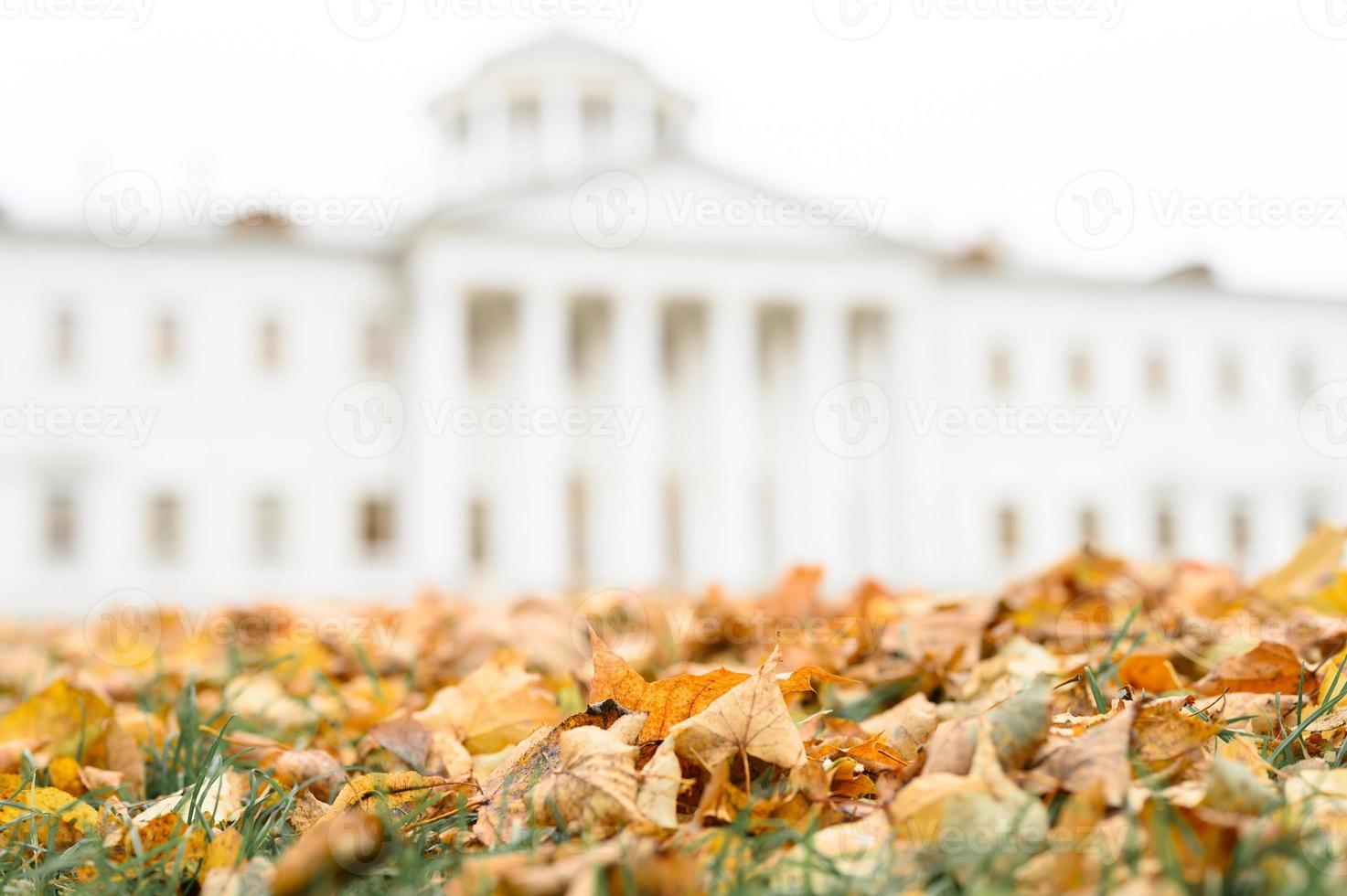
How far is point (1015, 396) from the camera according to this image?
39781mm

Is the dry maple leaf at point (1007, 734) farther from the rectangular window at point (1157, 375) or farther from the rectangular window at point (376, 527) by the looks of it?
the rectangular window at point (1157, 375)

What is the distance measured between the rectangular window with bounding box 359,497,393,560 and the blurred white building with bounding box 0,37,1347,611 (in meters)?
0.06

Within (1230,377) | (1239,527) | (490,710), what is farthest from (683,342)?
(490,710)

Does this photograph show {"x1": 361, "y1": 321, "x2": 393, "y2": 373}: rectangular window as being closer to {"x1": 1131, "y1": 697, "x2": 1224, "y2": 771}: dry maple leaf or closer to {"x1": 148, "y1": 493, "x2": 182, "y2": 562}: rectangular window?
{"x1": 148, "y1": 493, "x2": 182, "y2": 562}: rectangular window

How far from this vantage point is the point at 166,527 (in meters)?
33.9

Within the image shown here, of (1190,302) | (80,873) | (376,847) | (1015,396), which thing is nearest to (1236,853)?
(376,847)

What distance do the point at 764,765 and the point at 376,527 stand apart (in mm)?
34487

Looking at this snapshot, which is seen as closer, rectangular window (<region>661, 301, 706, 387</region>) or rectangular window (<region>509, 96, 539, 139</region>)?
rectangular window (<region>661, 301, 706, 387</region>)

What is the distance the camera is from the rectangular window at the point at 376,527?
113ft

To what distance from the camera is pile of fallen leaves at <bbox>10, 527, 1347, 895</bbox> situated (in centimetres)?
97

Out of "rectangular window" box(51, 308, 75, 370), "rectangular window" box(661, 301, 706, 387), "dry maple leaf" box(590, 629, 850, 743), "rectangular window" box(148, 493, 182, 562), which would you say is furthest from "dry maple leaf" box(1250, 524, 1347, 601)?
"rectangular window" box(51, 308, 75, 370)

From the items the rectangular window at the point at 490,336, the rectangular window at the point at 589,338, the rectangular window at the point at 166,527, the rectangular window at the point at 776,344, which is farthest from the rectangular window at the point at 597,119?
the rectangular window at the point at 166,527

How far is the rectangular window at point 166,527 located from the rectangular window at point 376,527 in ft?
15.8

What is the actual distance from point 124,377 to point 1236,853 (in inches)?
1423
